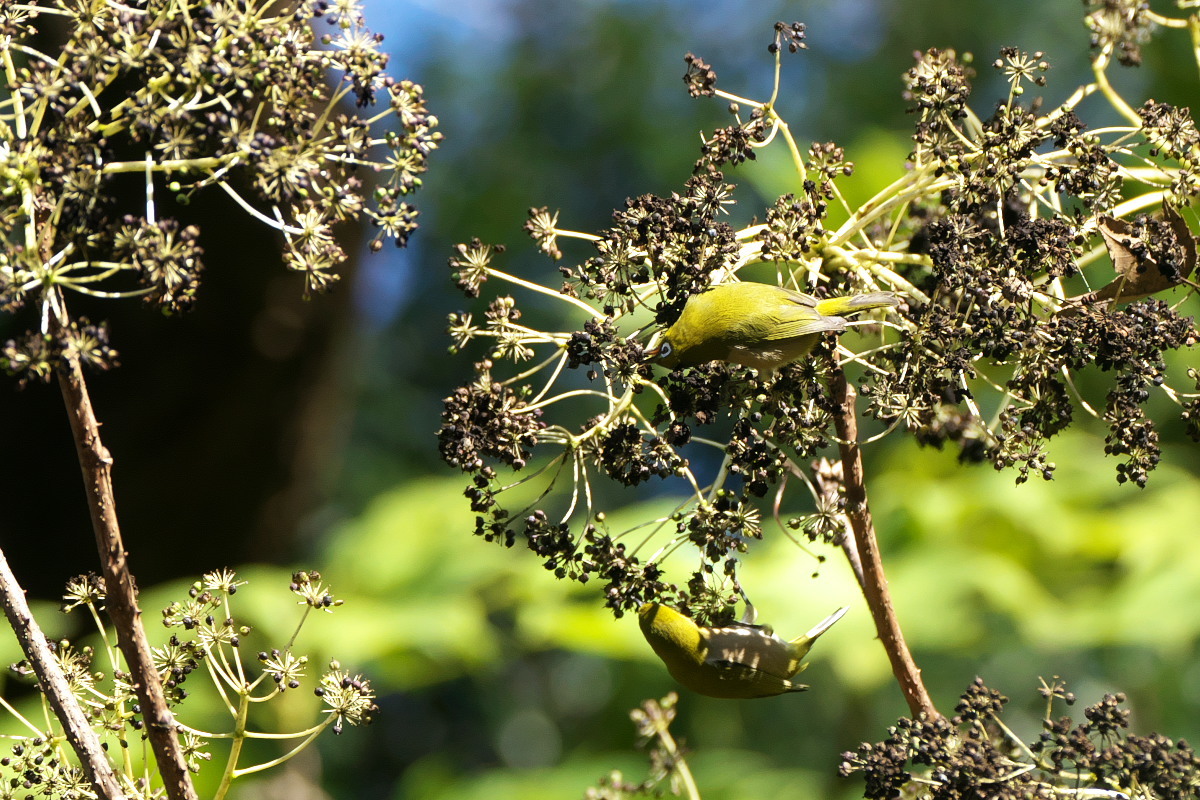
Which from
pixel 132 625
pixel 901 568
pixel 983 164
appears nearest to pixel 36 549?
pixel 901 568

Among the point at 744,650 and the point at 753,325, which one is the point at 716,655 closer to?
the point at 744,650

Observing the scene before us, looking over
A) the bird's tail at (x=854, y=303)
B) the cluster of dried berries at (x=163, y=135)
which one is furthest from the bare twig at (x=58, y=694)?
the bird's tail at (x=854, y=303)

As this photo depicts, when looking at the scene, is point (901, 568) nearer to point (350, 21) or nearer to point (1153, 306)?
point (1153, 306)

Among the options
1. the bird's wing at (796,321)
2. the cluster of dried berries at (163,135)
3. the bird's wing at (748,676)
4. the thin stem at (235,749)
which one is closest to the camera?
the cluster of dried berries at (163,135)

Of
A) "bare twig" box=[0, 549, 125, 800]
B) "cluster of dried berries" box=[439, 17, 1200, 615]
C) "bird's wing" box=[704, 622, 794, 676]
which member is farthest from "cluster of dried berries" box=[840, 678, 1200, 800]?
"bare twig" box=[0, 549, 125, 800]

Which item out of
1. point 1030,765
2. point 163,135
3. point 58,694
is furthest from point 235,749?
point 1030,765

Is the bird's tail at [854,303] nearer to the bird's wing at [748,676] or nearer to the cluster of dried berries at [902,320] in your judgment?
the cluster of dried berries at [902,320]

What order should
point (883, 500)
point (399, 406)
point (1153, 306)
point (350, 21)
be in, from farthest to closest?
point (399, 406), point (883, 500), point (1153, 306), point (350, 21)
